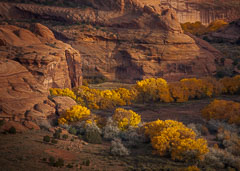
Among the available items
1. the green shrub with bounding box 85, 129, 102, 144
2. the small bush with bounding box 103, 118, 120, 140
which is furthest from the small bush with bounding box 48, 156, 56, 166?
the small bush with bounding box 103, 118, 120, 140

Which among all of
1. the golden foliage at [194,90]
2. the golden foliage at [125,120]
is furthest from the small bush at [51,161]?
the golden foliage at [194,90]

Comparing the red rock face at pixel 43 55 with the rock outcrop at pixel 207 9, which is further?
the rock outcrop at pixel 207 9

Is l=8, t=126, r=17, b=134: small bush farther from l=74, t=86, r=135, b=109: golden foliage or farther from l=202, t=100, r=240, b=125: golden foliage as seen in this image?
l=202, t=100, r=240, b=125: golden foliage

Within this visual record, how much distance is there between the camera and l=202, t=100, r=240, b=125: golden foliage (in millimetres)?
18147

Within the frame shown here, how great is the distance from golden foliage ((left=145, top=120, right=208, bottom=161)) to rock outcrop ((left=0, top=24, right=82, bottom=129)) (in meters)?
6.05

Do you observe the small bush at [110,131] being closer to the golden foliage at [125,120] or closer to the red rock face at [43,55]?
the golden foliage at [125,120]

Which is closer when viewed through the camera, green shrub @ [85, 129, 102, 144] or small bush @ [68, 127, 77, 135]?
green shrub @ [85, 129, 102, 144]

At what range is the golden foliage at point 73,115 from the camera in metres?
17.3

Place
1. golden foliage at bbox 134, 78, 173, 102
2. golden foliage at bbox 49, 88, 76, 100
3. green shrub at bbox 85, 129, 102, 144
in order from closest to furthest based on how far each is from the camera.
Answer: green shrub at bbox 85, 129, 102, 144 < golden foliage at bbox 49, 88, 76, 100 < golden foliage at bbox 134, 78, 173, 102

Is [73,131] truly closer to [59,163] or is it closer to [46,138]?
[46,138]

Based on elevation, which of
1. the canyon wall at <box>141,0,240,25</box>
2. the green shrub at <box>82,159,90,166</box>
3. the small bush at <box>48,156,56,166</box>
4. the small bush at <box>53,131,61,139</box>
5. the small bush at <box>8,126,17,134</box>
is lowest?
the green shrub at <box>82,159,90,166</box>

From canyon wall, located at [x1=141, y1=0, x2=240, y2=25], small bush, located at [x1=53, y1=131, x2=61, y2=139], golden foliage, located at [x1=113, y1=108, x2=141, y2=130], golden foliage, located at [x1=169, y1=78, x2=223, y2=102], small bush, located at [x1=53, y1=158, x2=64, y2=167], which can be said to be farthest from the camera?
canyon wall, located at [x1=141, y1=0, x2=240, y2=25]

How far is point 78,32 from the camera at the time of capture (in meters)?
34.5

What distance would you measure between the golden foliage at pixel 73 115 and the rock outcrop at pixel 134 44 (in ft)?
48.8
